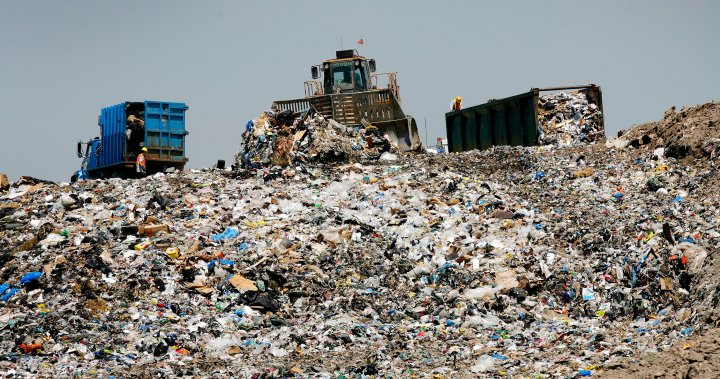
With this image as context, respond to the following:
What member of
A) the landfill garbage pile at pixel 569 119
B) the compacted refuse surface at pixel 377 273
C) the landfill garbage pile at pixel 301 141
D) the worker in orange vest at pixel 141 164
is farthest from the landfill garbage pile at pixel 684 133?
the worker in orange vest at pixel 141 164

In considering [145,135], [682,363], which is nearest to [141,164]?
[145,135]

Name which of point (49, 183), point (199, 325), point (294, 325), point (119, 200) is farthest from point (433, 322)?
point (49, 183)

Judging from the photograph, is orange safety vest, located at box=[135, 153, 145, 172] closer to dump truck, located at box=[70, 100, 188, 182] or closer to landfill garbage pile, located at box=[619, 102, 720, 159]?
dump truck, located at box=[70, 100, 188, 182]

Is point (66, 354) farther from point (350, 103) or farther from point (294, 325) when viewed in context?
point (350, 103)

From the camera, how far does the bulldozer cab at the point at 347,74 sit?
17328 mm

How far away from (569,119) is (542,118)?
505 mm

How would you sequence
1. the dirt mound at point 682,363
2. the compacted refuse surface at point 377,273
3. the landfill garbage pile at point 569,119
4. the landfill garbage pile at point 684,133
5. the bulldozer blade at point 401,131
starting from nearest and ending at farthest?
1. the dirt mound at point 682,363
2. the compacted refuse surface at point 377,273
3. the landfill garbage pile at point 684,133
4. the landfill garbage pile at point 569,119
5. the bulldozer blade at point 401,131

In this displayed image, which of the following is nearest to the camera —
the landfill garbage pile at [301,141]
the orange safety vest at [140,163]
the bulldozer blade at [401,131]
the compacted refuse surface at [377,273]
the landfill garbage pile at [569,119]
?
the compacted refuse surface at [377,273]

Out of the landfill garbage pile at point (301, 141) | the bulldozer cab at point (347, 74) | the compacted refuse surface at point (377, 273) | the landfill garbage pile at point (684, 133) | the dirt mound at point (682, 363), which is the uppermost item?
the bulldozer cab at point (347, 74)

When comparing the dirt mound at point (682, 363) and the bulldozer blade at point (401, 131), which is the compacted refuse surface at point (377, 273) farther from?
the bulldozer blade at point (401, 131)

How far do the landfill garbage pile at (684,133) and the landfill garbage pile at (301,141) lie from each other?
4558 millimetres

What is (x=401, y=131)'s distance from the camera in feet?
53.8

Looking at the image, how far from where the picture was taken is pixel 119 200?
11805 millimetres

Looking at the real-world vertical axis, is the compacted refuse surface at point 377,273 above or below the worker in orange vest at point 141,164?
below
